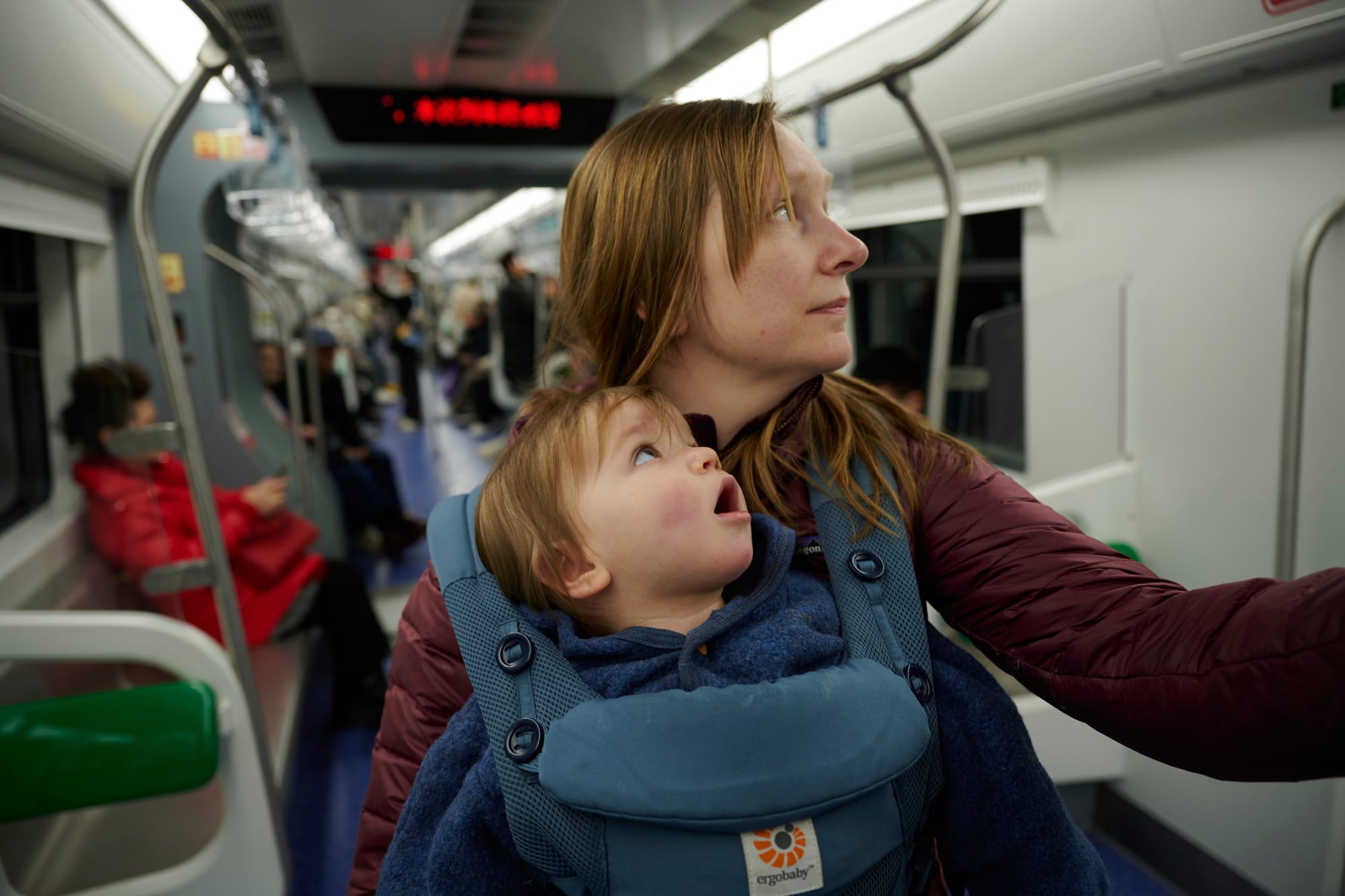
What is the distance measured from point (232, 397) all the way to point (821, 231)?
433 centimetres

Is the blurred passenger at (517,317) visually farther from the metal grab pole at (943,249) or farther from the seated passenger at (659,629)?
the seated passenger at (659,629)

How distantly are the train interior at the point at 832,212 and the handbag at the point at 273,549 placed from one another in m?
0.41

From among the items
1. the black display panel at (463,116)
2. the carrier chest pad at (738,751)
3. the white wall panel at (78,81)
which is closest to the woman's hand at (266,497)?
the white wall panel at (78,81)

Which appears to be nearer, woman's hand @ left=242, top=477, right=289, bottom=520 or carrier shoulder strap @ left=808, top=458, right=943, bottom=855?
carrier shoulder strap @ left=808, top=458, right=943, bottom=855

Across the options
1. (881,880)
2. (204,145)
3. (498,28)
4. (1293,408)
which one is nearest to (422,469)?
(204,145)

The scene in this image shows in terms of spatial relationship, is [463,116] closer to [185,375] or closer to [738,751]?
[185,375]

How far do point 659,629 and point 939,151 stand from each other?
6.46 feet

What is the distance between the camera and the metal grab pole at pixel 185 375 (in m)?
2.08

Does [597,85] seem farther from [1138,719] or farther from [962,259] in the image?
[1138,719]

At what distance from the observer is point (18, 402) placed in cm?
246

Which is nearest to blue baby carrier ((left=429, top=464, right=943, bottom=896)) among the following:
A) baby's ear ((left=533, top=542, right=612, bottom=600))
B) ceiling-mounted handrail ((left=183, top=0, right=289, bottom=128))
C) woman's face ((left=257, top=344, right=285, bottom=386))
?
baby's ear ((left=533, top=542, right=612, bottom=600))

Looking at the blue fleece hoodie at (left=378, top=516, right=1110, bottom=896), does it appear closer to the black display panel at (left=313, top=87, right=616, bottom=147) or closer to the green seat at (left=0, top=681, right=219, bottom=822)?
the green seat at (left=0, top=681, right=219, bottom=822)

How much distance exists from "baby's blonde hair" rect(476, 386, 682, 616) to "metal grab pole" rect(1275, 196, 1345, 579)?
1.73 meters

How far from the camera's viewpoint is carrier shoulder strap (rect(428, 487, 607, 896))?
887mm
